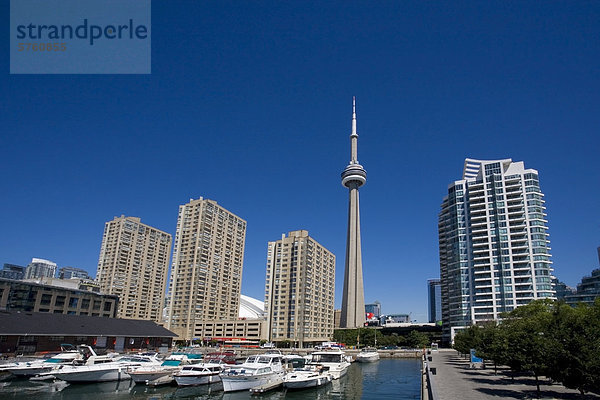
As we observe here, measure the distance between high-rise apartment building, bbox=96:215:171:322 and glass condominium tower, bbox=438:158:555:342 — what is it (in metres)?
120

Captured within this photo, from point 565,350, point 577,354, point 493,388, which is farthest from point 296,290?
point 577,354

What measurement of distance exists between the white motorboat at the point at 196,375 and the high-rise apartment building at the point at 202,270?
334 feet

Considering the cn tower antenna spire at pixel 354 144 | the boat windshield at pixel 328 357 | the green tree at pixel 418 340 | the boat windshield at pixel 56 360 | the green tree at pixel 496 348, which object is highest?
the cn tower antenna spire at pixel 354 144

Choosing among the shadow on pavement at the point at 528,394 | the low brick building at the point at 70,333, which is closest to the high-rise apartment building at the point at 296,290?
the low brick building at the point at 70,333

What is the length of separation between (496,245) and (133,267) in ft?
448

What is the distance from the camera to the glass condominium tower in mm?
111938

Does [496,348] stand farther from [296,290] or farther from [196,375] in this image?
[296,290]

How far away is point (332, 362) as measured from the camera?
56875mm

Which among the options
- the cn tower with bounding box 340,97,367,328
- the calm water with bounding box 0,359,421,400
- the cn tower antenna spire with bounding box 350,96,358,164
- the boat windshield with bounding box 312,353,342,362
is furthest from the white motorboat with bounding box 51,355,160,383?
the cn tower antenna spire with bounding box 350,96,358,164

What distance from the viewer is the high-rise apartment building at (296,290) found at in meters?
140

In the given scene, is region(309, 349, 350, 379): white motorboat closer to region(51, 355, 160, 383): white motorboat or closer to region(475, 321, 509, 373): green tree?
region(475, 321, 509, 373): green tree

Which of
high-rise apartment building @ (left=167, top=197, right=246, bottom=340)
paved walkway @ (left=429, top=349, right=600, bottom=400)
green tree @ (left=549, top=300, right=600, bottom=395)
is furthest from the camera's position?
high-rise apartment building @ (left=167, top=197, right=246, bottom=340)

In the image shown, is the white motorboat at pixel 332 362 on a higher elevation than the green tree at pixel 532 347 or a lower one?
lower

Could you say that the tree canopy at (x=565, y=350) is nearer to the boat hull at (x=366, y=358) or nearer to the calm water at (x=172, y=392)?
the calm water at (x=172, y=392)
